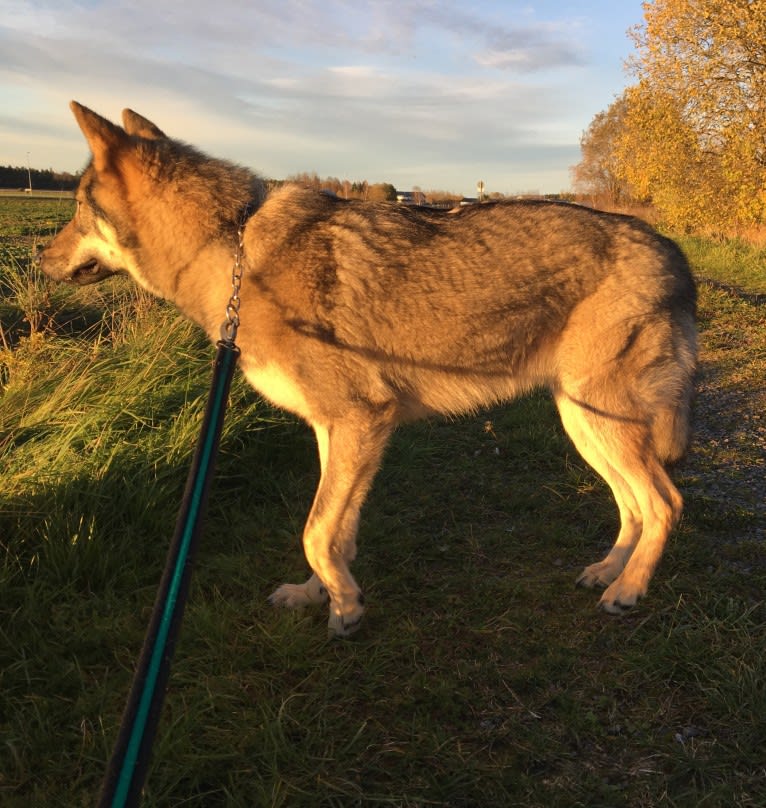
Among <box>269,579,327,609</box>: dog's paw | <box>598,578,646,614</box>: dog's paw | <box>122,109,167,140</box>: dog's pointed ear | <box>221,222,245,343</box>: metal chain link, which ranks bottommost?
<box>269,579,327,609</box>: dog's paw

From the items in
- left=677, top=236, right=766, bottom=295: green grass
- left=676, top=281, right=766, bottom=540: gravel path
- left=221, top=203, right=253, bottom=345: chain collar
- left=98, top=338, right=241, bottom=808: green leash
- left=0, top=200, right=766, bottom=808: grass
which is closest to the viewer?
left=98, top=338, right=241, bottom=808: green leash

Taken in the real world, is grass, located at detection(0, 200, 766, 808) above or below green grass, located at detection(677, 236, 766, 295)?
below

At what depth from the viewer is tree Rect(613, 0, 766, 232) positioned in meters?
14.8

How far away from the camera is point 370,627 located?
3.04m

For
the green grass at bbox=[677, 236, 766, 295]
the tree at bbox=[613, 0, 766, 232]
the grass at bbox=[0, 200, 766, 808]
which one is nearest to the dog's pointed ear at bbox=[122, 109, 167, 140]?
the grass at bbox=[0, 200, 766, 808]

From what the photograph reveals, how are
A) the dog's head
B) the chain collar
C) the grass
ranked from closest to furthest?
the grass, the chain collar, the dog's head

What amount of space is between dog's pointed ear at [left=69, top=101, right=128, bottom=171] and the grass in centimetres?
165

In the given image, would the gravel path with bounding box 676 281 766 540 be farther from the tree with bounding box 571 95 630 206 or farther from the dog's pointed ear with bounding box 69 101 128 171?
the tree with bounding box 571 95 630 206

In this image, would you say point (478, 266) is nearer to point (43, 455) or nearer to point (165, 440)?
point (165, 440)

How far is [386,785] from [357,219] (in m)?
2.57

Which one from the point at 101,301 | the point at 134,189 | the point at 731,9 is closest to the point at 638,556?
the point at 134,189

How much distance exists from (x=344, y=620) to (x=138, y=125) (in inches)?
107

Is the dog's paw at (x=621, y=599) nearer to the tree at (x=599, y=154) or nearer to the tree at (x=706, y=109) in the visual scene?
the tree at (x=706, y=109)

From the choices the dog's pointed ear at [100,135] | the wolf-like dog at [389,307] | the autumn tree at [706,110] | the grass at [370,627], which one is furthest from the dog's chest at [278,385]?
the autumn tree at [706,110]
